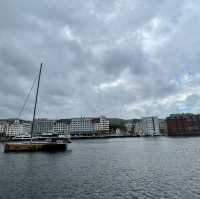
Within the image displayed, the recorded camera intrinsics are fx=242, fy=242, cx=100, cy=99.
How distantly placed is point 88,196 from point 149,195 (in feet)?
19.2

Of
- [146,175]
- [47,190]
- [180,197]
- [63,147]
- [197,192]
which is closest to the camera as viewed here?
[180,197]

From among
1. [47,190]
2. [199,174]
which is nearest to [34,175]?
[47,190]

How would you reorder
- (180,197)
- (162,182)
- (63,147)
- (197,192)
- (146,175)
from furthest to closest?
1. (63,147)
2. (146,175)
3. (162,182)
4. (197,192)
5. (180,197)

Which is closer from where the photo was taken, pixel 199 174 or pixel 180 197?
pixel 180 197

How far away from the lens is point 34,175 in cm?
3472

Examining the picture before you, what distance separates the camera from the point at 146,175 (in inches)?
1298

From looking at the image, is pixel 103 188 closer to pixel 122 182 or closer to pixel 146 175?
pixel 122 182

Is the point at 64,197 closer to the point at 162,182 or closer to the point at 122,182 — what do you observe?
the point at 122,182

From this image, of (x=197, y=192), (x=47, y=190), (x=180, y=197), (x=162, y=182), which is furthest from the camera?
(x=162, y=182)

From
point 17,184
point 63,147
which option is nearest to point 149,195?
point 17,184

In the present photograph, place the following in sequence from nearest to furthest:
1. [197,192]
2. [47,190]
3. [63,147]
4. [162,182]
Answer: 1. [197,192]
2. [47,190]
3. [162,182]
4. [63,147]

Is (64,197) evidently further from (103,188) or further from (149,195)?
(149,195)

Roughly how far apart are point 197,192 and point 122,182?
8576 millimetres

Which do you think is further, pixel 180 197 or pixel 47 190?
pixel 47 190
